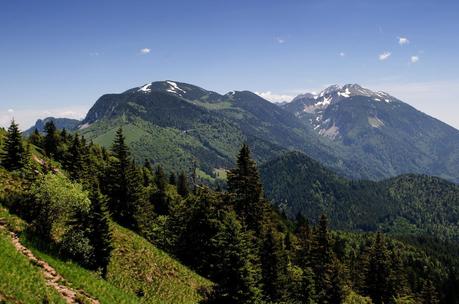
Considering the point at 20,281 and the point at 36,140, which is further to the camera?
the point at 36,140

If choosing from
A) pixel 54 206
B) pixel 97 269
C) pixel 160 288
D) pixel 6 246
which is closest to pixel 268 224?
pixel 160 288

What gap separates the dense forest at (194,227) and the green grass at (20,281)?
6301 millimetres

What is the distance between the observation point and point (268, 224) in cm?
6706

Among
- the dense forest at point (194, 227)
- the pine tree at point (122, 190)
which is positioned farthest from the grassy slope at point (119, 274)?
the pine tree at point (122, 190)

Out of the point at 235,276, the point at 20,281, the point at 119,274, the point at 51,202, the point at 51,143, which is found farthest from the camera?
the point at 51,143

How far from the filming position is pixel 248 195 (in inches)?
2527

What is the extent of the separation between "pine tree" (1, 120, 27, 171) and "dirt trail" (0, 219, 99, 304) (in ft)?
72.4

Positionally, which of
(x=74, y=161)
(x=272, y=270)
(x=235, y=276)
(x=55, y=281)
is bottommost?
(x=272, y=270)

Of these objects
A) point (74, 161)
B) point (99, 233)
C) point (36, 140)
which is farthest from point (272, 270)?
point (36, 140)

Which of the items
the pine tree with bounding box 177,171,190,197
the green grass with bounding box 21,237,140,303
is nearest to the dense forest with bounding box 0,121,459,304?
the green grass with bounding box 21,237,140,303

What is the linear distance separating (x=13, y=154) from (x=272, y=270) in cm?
3861

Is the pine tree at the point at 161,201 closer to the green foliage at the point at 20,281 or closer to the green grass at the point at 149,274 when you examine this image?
the green grass at the point at 149,274

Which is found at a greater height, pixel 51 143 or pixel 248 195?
pixel 51 143

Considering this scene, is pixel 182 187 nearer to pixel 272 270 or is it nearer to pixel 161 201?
pixel 161 201
